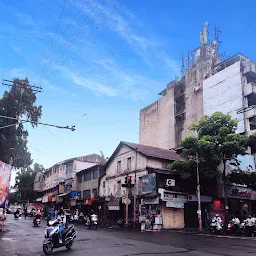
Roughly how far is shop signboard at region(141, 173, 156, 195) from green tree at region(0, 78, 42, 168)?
49.1 ft

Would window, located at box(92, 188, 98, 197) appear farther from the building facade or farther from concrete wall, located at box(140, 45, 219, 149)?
concrete wall, located at box(140, 45, 219, 149)

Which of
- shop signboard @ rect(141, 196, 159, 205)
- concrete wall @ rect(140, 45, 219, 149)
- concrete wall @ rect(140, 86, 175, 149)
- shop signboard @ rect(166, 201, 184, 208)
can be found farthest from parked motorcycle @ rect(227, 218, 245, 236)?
concrete wall @ rect(140, 86, 175, 149)

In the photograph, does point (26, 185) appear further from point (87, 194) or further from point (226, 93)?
point (226, 93)

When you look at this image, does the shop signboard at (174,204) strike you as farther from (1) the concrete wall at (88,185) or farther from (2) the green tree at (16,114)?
(2) the green tree at (16,114)

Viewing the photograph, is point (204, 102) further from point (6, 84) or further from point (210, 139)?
point (6, 84)

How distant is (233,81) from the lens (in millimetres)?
41875

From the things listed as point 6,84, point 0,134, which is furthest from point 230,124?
point 0,134

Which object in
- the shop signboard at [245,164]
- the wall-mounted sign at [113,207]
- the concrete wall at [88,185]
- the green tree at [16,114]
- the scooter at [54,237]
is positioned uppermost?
the green tree at [16,114]

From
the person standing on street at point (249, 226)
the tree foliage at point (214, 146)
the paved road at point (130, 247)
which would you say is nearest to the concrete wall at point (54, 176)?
the tree foliage at point (214, 146)

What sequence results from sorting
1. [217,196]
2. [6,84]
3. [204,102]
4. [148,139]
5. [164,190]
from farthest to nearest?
1. [148,139]
2. [204,102]
3. [217,196]
4. [164,190]
5. [6,84]

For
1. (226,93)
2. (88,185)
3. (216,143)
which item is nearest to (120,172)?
(88,185)

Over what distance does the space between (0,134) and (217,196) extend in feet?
81.3

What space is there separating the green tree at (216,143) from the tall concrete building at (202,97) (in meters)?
14.0

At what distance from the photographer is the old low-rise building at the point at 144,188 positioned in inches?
1099
